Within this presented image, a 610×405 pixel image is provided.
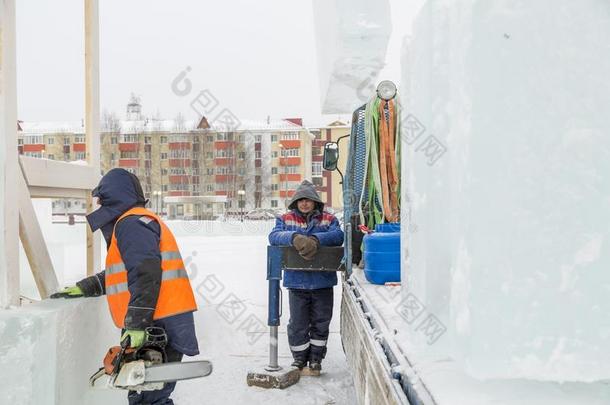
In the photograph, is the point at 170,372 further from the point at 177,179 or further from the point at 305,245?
the point at 177,179

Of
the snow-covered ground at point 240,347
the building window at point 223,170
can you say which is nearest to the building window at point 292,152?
the building window at point 223,170

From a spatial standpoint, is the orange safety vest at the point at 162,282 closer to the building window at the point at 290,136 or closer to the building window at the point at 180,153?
the building window at the point at 180,153

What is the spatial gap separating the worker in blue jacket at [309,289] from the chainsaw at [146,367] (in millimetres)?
1901

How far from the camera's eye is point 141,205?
9.91 ft

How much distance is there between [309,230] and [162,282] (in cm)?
200

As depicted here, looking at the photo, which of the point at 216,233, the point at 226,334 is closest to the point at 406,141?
the point at 226,334

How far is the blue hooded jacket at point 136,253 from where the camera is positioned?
2.67 metres

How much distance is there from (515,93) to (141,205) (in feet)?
7.53

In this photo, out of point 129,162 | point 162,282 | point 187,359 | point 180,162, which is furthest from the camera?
point 129,162

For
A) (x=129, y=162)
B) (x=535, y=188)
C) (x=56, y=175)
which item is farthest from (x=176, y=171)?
(x=535, y=188)

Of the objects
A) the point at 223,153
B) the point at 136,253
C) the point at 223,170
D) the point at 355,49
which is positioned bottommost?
the point at 136,253

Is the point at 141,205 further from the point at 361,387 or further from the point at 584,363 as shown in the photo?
the point at 584,363

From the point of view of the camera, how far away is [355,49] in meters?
6.62

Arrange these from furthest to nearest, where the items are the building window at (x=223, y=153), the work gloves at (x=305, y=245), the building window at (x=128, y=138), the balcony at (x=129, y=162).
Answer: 1. the building window at (x=223, y=153)
2. the building window at (x=128, y=138)
3. the balcony at (x=129, y=162)
4. the work gloves at (x=305, y=245)
